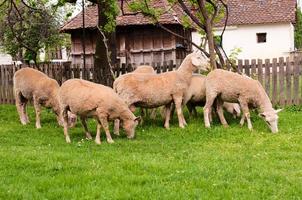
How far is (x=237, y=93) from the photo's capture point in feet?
41.7

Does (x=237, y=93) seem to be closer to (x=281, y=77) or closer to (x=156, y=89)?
(x=156, y=89)

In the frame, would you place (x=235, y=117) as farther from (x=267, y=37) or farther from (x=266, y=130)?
(x=267, y=37)

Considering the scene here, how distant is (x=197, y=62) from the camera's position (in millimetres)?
13719

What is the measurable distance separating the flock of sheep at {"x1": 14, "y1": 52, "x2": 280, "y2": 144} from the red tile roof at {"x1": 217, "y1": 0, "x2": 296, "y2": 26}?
96.7 ft

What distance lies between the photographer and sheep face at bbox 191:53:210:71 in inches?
539

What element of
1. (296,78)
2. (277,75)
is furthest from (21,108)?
(296,78)

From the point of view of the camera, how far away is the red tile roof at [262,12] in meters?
42.2

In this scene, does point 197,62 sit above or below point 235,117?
above

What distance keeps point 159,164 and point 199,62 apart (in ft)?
17.9

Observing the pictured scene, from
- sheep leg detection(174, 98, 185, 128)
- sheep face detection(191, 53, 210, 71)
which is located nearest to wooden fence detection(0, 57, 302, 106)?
sheep face detection(191, 53, 210, 71)

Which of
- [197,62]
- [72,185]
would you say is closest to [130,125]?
[197,62]

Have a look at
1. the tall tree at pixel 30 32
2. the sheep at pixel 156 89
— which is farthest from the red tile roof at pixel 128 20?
the sheep at pixel 156 89

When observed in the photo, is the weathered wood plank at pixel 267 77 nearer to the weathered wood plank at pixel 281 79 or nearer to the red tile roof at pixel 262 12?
the weathered wood plank at pixel 281 79

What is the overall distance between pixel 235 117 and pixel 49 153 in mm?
6050
